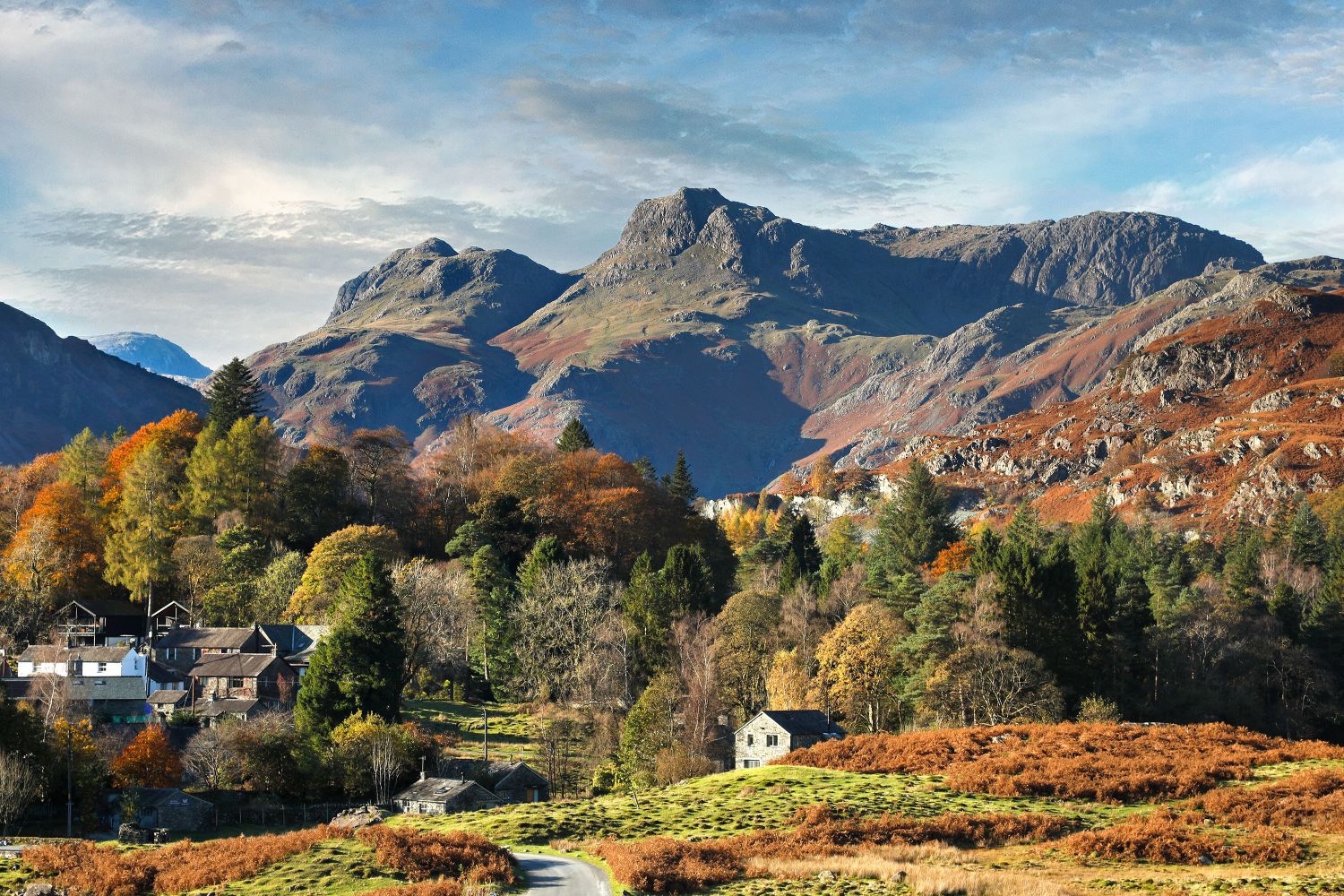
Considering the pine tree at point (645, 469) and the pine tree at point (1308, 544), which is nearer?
the pine tree at point (1308, 544)

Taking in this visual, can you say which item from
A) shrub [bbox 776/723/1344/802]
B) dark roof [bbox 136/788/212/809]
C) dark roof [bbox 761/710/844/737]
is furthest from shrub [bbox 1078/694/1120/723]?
dark roof [bbox 136/788/212/809]

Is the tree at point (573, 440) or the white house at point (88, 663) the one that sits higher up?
the tree at point (573, 440)

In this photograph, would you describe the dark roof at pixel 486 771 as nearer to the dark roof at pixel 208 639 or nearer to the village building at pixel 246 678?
the village building at pixel 246 678

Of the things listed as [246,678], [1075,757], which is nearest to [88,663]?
[246,678]

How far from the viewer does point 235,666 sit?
90.1 m

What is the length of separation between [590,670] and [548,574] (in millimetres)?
10720

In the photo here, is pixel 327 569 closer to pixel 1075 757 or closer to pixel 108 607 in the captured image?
pixel 108 607

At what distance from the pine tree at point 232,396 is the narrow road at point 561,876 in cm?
7862

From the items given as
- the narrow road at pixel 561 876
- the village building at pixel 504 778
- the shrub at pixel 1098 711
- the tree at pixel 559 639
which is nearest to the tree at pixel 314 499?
the tree at pixel 559 639

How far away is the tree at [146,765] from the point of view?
233ft

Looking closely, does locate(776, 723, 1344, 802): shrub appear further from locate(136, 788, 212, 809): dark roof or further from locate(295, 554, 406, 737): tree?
locate(136, 788, 212, 809): dark roof

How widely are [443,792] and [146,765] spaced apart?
1899cm

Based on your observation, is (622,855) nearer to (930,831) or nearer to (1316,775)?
(930,831)

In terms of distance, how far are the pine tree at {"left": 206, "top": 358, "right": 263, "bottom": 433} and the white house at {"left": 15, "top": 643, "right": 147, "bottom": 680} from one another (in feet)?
97.0
